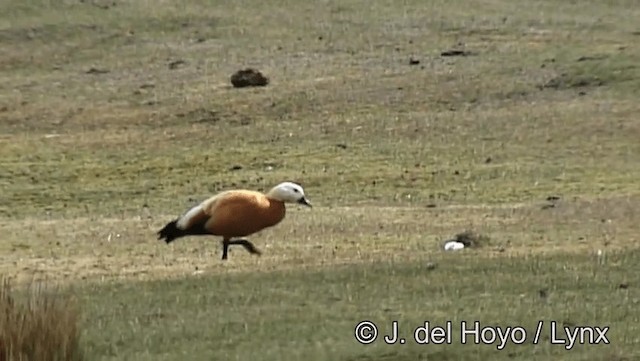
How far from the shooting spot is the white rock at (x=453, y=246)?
38.3ft

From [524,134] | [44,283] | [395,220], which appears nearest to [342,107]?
[524,134]

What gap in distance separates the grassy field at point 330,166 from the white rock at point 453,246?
0.16 metres

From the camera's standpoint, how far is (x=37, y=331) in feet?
23.3

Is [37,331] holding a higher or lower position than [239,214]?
lower

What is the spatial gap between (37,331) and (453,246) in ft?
16.7

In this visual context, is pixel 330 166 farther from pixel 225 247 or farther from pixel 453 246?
pixel 225 247

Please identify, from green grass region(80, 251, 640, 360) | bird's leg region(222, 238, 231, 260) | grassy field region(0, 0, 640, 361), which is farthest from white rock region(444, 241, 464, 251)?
bird's leg region(222, 238, 231, 260)

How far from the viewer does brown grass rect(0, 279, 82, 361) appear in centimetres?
704

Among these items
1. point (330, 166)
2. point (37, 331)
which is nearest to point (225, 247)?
point (37, 331)

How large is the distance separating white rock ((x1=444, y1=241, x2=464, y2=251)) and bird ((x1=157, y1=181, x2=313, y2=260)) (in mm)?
1126

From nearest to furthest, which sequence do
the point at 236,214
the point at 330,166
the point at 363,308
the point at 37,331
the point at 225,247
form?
the point at 37,331, the point at 363,308, the point at 236,214, the point at 225,247, the point at 330,166

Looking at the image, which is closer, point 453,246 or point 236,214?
point 236,214

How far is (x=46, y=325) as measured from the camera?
714 cm

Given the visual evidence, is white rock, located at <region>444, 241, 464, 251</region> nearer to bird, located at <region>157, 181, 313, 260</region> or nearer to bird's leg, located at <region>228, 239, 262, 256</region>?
bird, located at <region>157, 181, 313, 260</region>
